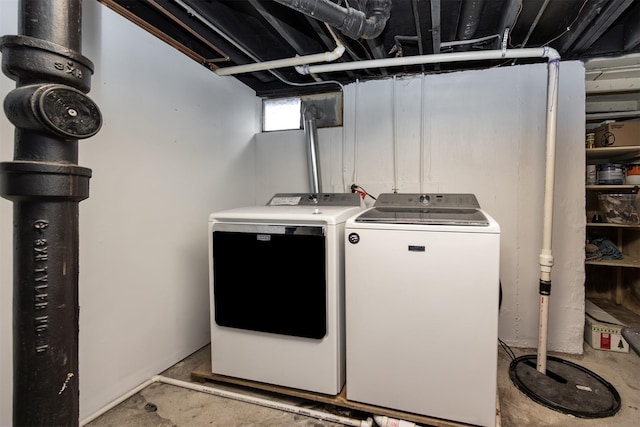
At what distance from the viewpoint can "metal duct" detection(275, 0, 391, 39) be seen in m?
1.43

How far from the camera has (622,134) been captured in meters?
2.48

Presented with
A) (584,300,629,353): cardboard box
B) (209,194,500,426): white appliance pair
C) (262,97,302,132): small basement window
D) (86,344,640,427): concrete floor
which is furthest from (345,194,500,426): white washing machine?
(262,97,302,132): small basement window

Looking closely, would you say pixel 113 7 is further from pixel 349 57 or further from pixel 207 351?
pixel 207 351

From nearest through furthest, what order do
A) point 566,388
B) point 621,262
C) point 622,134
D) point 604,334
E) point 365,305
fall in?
point 365,305
point 566,388
point 604,334
point 622,134
point 621,262

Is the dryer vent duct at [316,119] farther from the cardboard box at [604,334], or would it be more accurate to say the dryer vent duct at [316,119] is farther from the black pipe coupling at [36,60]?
the cardboard box at [604,334]

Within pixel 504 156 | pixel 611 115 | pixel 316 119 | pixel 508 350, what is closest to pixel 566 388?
pixel 508 350

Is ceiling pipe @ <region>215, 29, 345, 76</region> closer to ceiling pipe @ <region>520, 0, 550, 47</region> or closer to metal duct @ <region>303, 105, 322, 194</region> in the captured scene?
metal duct @ <region>303, 105, 322, 194</region>

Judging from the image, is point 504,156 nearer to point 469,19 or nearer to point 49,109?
point 469,19

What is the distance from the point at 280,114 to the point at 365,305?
2.12 m

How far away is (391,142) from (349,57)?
744 millimetres

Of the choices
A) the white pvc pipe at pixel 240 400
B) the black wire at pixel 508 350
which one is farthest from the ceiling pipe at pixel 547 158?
the white pvc pipe at pixel 240 400

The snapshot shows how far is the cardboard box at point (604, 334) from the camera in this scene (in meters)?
2.31

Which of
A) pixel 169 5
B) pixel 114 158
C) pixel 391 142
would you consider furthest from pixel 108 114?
pixel 391 142

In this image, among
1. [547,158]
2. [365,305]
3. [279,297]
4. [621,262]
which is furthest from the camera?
[621,262]
